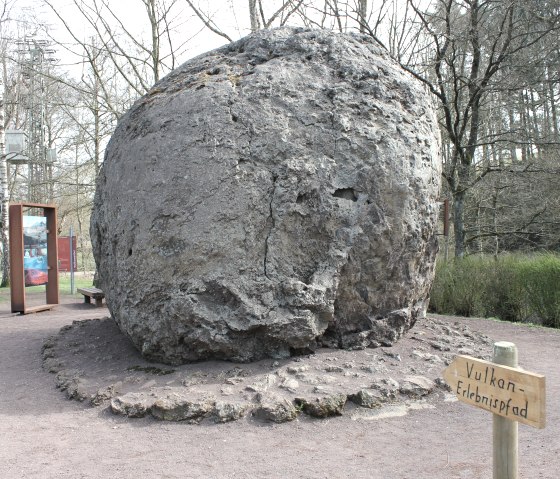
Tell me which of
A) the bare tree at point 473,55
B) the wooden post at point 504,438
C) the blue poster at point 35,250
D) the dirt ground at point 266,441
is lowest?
the dirt ground at point 266,441

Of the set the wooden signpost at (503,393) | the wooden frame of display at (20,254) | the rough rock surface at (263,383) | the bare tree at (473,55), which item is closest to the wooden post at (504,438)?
the wooden signpost at (503,393)

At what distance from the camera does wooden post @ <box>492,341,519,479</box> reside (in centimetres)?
219

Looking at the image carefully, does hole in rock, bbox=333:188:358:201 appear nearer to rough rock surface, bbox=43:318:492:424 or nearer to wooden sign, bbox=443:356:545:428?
rough rock surface, bbox=43:318:492:424

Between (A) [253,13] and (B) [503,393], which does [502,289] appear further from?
(A) [253,13]

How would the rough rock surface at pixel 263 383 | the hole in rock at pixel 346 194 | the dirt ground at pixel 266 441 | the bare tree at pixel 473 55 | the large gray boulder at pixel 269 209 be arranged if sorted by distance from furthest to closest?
the bare tree at pixel 473 55 → the hole in rock at pixel 346 194 → the large gray boulder at pixel 269 209 → the rough rock surface at pixel 263 383 → the dirt ground at pixel 266 441

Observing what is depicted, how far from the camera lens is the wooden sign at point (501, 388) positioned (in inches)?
76.2

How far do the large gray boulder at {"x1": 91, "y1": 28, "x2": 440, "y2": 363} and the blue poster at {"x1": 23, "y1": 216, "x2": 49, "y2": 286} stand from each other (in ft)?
16.5

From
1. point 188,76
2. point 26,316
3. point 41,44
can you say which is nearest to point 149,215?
point 188,76

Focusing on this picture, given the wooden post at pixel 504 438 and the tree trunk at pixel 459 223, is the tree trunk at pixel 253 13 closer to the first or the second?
the tree trunk at pixel 459 223

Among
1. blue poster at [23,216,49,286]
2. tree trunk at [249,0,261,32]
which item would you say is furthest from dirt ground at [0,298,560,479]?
tree trunk at [249,0,261,32]

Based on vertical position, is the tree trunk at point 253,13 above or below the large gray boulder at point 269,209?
above

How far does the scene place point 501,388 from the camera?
2.08m

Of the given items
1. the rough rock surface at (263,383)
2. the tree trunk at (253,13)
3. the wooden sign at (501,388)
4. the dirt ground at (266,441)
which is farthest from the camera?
the tree trunk at (253,13)

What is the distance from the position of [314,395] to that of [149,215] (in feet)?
7.00
